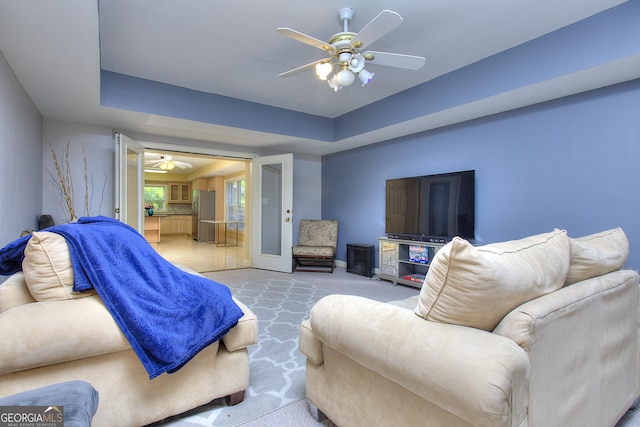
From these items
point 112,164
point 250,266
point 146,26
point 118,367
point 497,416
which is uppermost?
point 146,26

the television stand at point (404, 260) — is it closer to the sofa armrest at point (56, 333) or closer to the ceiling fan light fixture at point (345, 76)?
the ceiling fan light fixture at point (345, 76)

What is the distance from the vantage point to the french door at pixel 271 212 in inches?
209

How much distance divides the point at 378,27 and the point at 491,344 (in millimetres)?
2007

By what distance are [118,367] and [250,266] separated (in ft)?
14.2

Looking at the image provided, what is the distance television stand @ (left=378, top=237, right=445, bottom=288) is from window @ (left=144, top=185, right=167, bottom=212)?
9860mm

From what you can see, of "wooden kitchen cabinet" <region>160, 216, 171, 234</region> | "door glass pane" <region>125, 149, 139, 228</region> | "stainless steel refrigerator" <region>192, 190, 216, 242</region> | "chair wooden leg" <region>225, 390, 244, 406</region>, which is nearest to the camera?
"chair wooden leg" <region>225, 390, 244, 406</region>

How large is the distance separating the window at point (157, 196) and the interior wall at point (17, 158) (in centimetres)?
829

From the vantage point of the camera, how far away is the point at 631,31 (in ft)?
7.36

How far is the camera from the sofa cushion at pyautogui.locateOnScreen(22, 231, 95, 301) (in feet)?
4.23

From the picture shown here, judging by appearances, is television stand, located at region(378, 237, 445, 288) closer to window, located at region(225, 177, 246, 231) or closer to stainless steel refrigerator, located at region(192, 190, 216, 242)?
window, located at region(225, 177, 246, 231)

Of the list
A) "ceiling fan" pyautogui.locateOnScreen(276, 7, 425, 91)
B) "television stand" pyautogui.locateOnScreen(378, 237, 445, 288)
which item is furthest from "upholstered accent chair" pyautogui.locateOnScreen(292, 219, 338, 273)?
"ceiling fan" pyautogui.locateOnScreen(276, 7, 425, 91)

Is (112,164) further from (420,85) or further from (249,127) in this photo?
(420,85)

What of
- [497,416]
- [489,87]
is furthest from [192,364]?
[489,87]

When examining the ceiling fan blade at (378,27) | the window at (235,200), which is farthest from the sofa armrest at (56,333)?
the window at (235,200)
